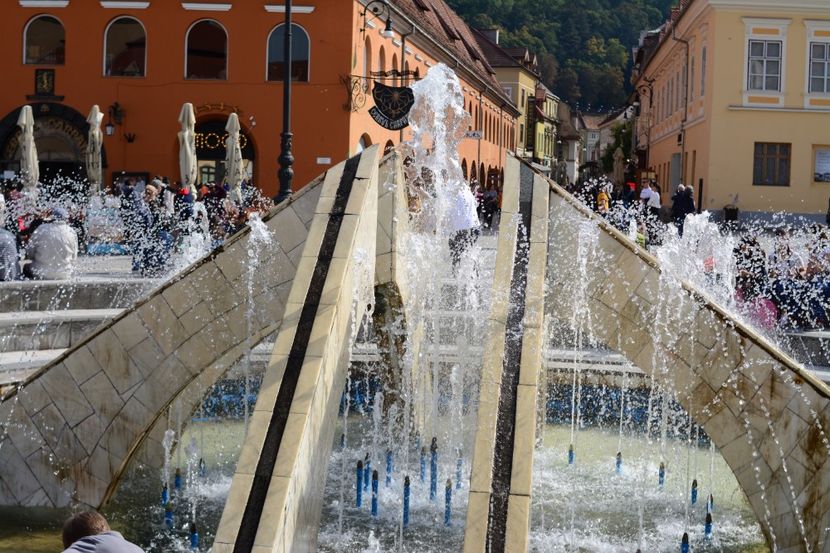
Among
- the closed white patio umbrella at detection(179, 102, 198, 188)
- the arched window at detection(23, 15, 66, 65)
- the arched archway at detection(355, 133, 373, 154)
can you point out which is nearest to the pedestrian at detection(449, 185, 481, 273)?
the closed white patio umbrella at detection(179, 102, 198, 188)

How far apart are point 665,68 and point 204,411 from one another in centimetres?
3951

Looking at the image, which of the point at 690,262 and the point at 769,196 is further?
the point at 769,196

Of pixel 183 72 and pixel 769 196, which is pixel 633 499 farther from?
pixel 769 196

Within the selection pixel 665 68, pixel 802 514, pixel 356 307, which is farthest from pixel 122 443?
pixel 665 68

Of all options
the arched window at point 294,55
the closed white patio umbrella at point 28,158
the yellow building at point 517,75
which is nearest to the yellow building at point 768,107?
the arched window at point 294,55

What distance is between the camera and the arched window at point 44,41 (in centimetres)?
2852

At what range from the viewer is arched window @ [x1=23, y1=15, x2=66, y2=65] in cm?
2852

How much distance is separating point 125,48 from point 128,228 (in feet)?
33.3

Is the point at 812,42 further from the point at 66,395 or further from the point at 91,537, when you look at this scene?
the point at 91,537

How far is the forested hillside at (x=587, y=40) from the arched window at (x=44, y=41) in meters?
88.2

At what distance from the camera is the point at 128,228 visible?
19922mm

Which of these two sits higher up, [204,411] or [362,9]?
[362,9]

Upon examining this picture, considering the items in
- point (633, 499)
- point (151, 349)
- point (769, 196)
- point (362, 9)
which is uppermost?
point (362, 9)

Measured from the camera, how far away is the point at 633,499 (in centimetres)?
869
